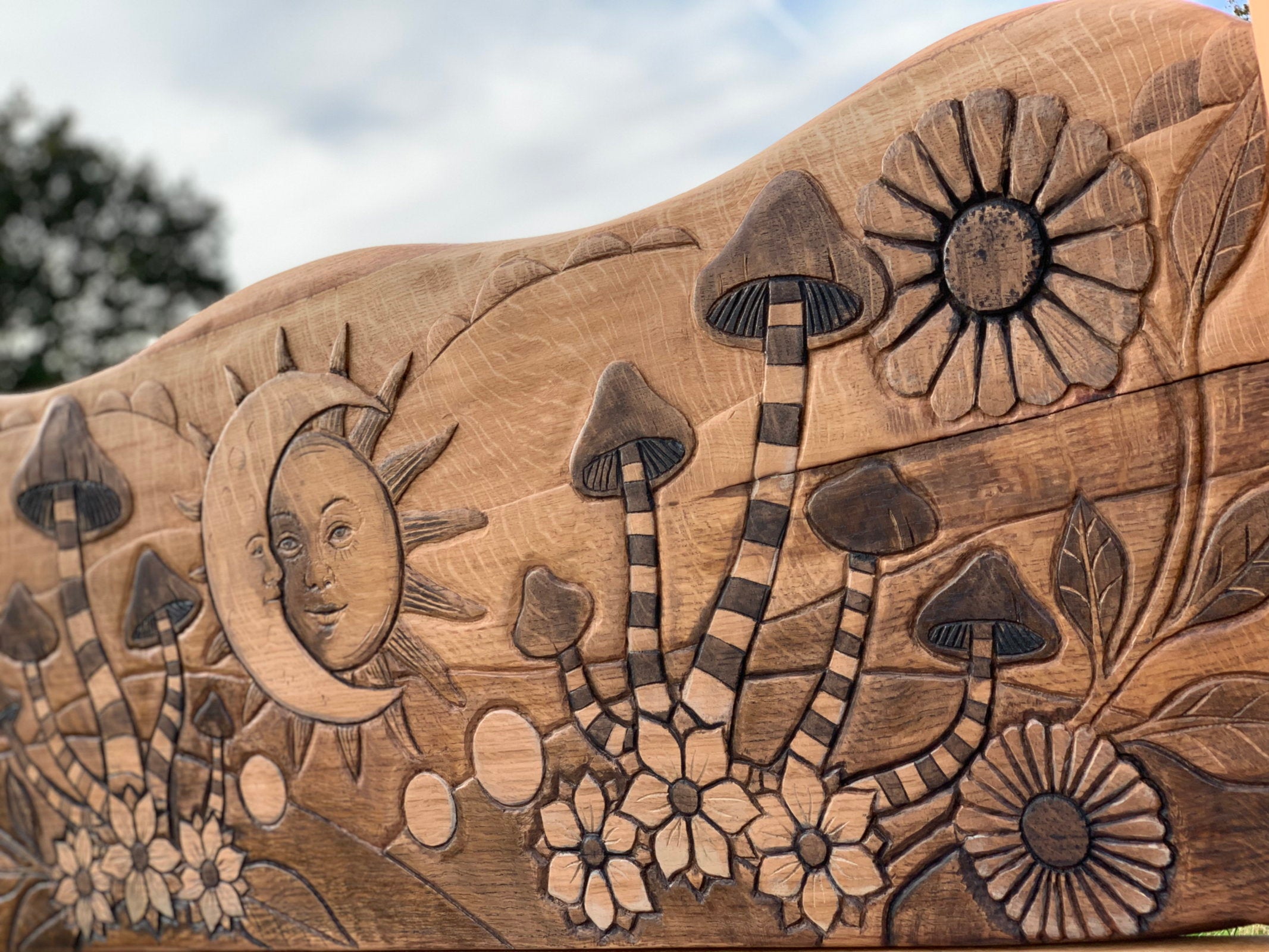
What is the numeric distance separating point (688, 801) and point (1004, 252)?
2.81 ft

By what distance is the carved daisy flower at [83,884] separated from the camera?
2.02 m

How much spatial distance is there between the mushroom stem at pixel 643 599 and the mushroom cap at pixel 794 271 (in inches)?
9.7

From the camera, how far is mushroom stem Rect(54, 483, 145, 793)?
2018 mm

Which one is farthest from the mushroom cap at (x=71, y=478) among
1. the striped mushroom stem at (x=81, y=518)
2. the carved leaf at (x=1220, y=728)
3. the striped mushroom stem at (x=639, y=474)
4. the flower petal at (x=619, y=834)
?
the carved leaf at (x=1220, y=728)

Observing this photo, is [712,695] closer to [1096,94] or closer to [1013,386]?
[1013,386]

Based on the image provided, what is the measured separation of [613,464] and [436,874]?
2.37 ft

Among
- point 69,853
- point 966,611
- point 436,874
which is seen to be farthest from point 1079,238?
point 69,853

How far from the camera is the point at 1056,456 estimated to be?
4.19 feet

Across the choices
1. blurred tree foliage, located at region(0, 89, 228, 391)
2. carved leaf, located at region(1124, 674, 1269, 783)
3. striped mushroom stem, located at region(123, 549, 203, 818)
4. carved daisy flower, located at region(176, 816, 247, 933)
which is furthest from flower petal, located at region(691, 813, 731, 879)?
blurred tree foliage, located at region(0, 89, 228, 391)

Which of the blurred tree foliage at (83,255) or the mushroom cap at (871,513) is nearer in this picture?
the mushroom cap at (871,513)

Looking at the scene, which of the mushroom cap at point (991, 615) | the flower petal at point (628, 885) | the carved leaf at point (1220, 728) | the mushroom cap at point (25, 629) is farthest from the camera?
the mushroom cap at point (25, 629)

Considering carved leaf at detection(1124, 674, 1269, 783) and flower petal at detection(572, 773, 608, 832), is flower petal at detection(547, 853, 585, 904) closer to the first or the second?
flower petal at detection(572, 773, 608, 832)

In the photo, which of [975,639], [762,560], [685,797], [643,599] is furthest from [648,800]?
[975,639]

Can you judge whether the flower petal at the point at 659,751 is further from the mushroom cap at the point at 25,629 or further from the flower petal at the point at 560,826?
the mushroom cap at the point at 25,629
